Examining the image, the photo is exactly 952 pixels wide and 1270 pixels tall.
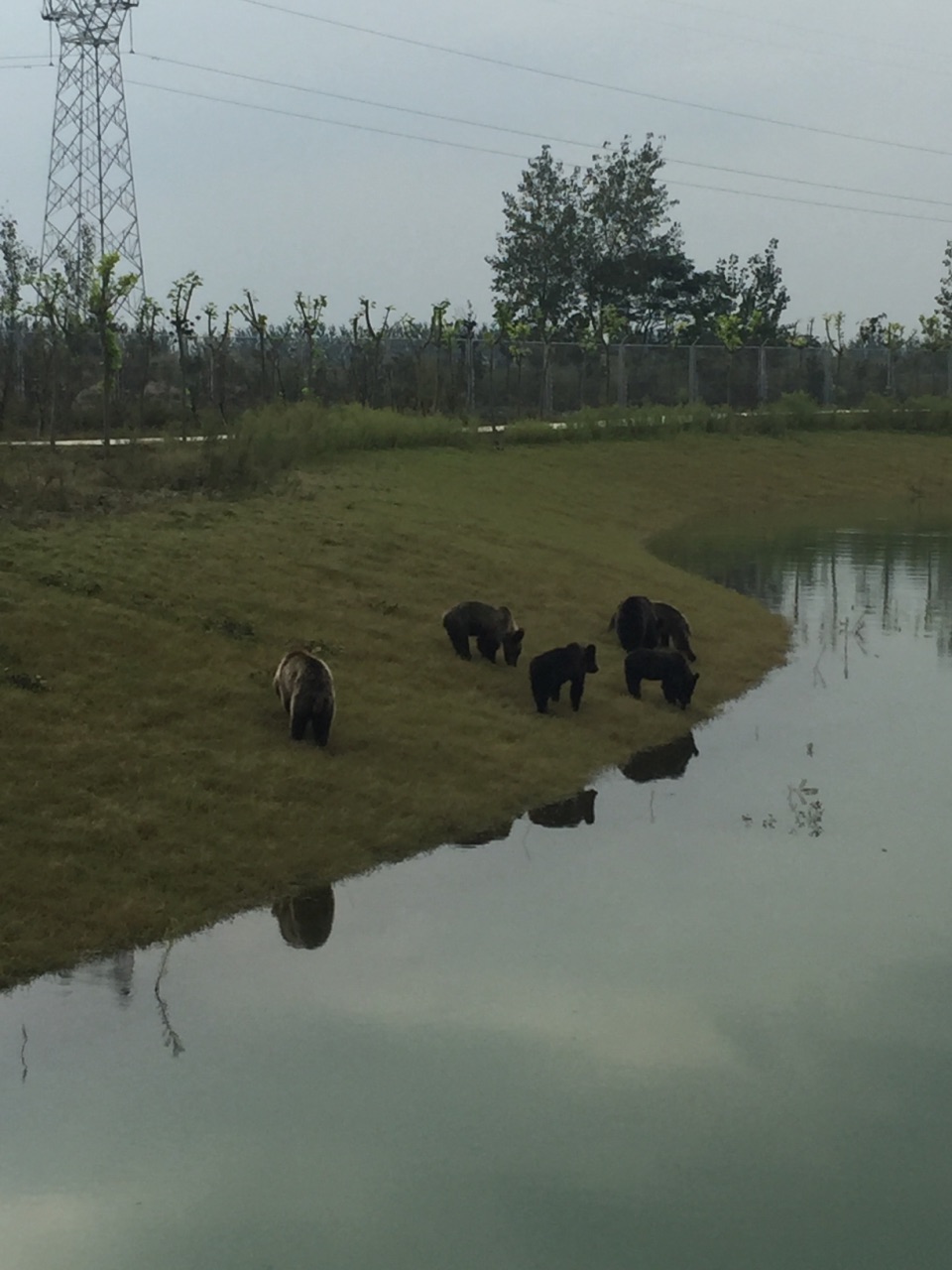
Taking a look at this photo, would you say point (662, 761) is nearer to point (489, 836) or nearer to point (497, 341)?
point (489, 836)

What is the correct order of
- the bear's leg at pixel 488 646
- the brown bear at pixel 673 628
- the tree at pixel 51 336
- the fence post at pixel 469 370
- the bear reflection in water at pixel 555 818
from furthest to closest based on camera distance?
the fence post at pixel 469 370 < the tree at pixel 51 336 < the brown bear at pixel 673 628 < the bear's leg at pixel 488 646 < the bear reflection in water at pixel 555 818

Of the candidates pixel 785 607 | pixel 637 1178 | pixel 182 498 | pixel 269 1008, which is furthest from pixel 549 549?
pixel 637 1178

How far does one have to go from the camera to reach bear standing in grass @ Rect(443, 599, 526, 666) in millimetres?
14493

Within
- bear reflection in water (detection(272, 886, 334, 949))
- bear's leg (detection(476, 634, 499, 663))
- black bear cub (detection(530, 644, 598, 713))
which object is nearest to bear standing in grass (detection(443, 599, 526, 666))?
bear's leg (detection(476, 634, 499, 663))

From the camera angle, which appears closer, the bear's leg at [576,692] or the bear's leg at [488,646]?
the bear's leg at [576,692]

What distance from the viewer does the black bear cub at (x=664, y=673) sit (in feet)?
47.1

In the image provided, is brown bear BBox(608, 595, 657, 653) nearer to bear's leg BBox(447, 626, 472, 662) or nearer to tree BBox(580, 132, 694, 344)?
bear's leg BBox(447, 626, 472, 662)

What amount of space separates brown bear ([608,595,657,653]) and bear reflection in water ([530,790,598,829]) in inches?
162

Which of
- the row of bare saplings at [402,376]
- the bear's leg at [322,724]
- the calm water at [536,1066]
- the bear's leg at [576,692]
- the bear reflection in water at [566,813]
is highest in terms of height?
the row of bare saplings at [402,376]

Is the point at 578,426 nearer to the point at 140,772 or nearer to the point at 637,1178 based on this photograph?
the point at 140,772

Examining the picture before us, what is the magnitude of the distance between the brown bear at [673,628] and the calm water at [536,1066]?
14.5 ft

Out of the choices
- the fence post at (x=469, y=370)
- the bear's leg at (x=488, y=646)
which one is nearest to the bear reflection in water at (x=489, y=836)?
the bear's leg at (x=488, y=646)

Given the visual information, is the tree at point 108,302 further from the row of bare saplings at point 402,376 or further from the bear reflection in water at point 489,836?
the bear reflection in water at point 489,836

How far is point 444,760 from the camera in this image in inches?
469
